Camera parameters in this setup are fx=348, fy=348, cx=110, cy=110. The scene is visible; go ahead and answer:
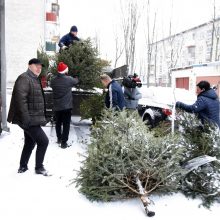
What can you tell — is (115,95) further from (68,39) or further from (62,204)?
(68,39)

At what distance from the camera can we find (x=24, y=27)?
31.3 meters

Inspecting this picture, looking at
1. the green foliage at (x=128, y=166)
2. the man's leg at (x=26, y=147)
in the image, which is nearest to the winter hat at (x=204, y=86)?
the green foliage at (x=128, y=166)

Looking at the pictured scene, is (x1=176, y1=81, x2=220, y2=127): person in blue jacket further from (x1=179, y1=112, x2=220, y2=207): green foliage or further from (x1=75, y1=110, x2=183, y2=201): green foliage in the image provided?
(x1=75, y1=110, x2=183, y2=201): green foliage

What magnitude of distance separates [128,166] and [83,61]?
14.5 feet

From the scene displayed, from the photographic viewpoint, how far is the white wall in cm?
3070

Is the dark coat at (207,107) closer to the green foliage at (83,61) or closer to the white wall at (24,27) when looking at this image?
the green foliage at (83,61)

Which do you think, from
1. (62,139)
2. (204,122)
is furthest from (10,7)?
(204,122)

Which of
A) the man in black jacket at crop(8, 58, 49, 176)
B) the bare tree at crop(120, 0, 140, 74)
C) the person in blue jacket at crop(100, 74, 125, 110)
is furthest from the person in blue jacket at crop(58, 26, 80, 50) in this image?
the bare tree at crop(120, 0, 140, 74)

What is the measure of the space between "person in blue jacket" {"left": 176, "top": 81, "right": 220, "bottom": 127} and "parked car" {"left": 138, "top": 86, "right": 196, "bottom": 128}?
271 cm

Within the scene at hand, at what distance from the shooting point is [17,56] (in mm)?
30328

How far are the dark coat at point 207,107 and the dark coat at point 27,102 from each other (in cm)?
237

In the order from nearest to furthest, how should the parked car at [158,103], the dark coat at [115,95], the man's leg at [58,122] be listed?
1. the dark coat at [115,95]
2. the man's leg at [58,122]
3. the parked car at [158,103]

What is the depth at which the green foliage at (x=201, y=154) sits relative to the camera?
4684 millimetres

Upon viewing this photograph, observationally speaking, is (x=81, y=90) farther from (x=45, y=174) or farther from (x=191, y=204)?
(x=191, y=204)
